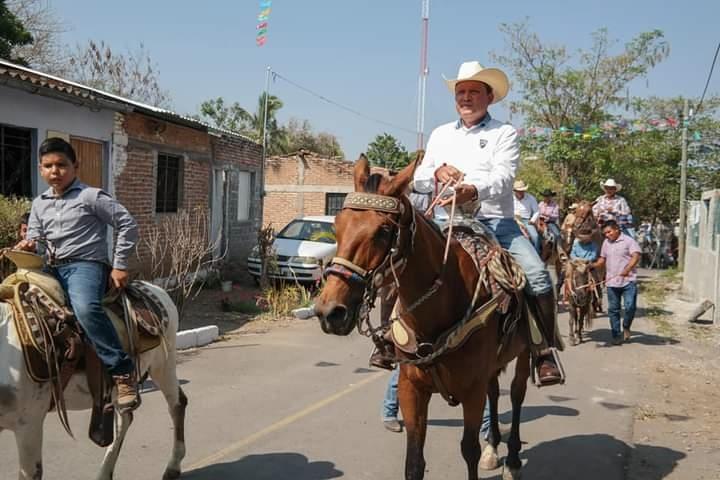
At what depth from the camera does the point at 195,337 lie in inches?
377

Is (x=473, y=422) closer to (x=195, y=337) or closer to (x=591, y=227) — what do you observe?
(x=195, y=337)

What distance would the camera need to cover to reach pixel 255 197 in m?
20.1

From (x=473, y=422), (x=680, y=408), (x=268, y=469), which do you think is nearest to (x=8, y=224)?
(x=268, y=469)

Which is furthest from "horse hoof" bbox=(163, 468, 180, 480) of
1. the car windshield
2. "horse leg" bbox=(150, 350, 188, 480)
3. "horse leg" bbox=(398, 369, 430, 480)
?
the car windshield

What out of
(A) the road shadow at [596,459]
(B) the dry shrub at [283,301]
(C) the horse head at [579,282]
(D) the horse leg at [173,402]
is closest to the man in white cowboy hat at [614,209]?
(C) the horse head at [579,282]

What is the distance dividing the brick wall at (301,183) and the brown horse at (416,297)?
24385mm

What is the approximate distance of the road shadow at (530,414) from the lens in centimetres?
639

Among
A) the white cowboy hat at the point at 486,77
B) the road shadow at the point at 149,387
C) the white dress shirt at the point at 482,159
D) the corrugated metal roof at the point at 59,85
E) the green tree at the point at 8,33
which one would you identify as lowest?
the road shadow at the point at 149,387

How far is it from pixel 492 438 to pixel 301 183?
24458 mm

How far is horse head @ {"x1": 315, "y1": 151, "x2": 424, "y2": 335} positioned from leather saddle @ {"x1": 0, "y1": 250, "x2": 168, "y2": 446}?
6.34 feet

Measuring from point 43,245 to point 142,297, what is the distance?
2.53 ft

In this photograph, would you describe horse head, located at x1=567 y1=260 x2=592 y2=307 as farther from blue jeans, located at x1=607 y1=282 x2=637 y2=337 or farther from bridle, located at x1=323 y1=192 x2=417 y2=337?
bridle, located at x1=323 y1=192 x2=417 y2=337

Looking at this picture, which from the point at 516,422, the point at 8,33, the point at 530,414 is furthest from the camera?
the point at 8,33

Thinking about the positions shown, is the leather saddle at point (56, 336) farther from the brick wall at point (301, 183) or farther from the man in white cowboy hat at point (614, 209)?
the brick wall at point (301, 183)
